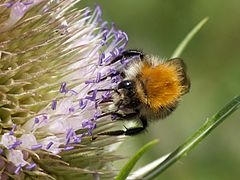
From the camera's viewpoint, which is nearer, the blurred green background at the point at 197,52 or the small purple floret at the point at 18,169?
Result: the small purple floret at the point at 18,169

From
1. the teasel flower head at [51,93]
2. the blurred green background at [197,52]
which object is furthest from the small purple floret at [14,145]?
the blurred green background at [197,52]

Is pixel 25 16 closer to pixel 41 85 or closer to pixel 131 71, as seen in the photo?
pixel 41 85

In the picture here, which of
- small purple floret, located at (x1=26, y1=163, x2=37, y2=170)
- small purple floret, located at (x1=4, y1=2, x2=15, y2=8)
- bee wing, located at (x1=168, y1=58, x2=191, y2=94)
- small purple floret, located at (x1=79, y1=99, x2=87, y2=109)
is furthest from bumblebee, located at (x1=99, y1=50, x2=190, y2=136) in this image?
small purple floret, located at (x1=4, y1=2, x2=15, y2=8)

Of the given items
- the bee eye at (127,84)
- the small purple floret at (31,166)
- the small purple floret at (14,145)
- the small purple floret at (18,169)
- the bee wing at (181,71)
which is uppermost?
the bee wing at (181,71)

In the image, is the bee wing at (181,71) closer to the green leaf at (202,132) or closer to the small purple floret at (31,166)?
the green leaf at (202,132)

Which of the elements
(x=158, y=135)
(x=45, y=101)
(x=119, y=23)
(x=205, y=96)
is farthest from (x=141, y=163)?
(x=45, y=101)

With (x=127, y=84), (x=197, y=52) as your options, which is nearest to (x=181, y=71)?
(x=127, y=84)

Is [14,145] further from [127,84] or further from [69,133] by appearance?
[127,84]
